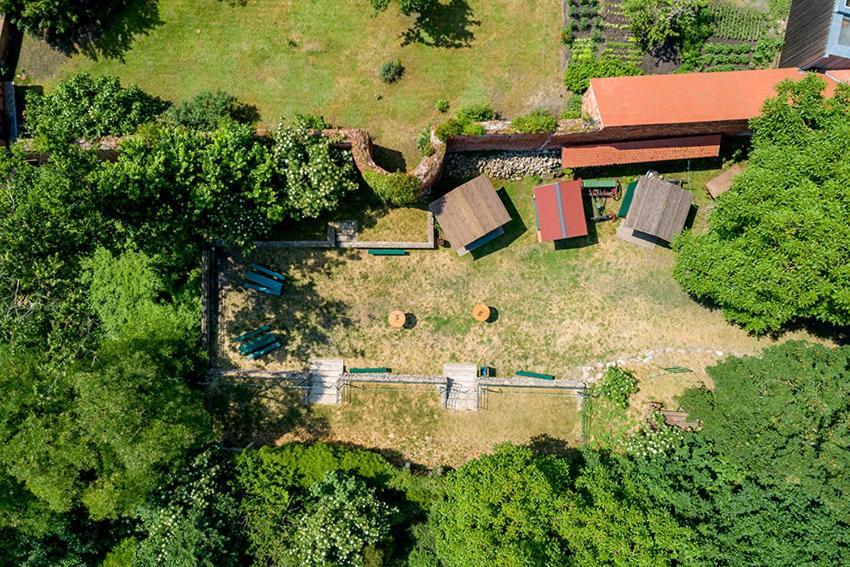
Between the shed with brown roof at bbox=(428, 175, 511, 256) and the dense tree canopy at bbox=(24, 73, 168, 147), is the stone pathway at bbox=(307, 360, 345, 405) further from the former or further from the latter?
the dense tree canopy at bbox=(24, 73, 168, 147)

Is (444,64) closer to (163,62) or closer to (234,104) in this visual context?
(234,104)

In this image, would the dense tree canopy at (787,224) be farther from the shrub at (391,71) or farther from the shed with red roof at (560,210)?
the shrub at (391,71)

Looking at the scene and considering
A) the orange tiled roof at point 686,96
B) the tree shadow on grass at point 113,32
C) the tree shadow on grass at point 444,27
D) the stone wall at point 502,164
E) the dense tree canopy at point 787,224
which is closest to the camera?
the dense tree canopy at point 787,224

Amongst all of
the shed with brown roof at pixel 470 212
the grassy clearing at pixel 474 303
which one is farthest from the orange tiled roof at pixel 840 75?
the shed with brown roof at pixel 470 212

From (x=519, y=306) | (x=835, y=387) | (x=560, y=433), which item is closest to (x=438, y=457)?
(x=560, y=433)

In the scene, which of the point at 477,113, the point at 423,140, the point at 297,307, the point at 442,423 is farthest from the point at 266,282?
the point at 477,113

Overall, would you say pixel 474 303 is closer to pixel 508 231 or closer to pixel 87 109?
pixel 508 231
